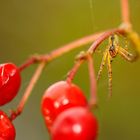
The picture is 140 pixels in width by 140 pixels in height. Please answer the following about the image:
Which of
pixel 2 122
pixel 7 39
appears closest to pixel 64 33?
pixel 7 39

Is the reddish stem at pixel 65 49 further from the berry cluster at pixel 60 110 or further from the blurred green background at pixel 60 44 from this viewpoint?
the blurred green background at pixel 60 44

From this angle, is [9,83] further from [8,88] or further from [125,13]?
[125,13]

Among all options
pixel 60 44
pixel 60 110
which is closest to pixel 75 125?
pixel 60 110

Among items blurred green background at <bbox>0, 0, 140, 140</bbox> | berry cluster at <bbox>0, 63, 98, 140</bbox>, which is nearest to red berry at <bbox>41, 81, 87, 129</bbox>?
berry cluster at <bbox>0, 63, 98, 140</bbox>

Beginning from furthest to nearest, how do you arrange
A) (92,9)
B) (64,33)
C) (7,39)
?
(7,39), (64,33), (92,9)

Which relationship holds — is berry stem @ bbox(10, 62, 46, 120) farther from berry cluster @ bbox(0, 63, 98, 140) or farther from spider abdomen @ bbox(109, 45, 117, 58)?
Answer: spider abdomen @ bbox(109, 45, 117, 58)

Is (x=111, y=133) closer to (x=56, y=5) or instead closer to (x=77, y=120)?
(x=56, y=5)
